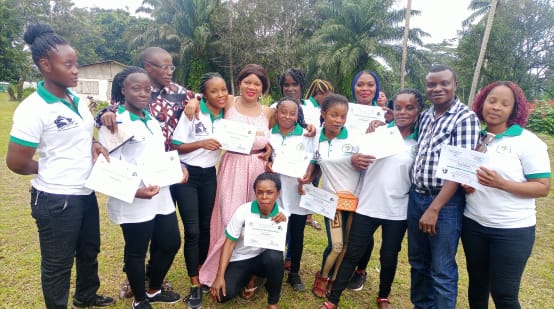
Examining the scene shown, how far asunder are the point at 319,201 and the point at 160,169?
4.47 feet

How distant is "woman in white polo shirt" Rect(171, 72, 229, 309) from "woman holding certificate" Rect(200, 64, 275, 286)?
0.10 metres

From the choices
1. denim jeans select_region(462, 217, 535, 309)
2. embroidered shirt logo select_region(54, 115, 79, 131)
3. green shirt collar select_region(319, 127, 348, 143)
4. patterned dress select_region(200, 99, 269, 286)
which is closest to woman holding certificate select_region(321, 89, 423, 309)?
green shirt collar select_region(319, 127, 348, 143)

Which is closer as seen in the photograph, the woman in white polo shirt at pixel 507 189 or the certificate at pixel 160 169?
the woman in white polo shirt at pixel 507 189

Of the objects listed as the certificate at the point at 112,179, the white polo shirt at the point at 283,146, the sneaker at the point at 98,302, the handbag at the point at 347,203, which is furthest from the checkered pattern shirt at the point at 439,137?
the sneaker at the point at 98,302

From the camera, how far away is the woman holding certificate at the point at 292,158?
9.77 feet

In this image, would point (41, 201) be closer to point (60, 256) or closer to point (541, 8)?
point (60, 256)

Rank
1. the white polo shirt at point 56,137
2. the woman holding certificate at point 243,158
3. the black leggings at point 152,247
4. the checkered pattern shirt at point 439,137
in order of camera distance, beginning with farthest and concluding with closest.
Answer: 1. the woman holding certificate at point 243,158
2. the black leggings at point 152,247
3. the checkered pattern shirt at point 439,137
4. the white polo shirt at point 56,137

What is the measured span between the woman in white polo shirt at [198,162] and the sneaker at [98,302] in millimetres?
695

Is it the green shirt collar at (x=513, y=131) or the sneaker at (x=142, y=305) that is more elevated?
the green shirt collar at (x=513, y=131)

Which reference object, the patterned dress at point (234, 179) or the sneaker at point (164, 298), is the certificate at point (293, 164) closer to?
the patterned dress at point (234, 179)

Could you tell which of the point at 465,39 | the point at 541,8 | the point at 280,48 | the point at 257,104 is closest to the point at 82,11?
the point at 280,48

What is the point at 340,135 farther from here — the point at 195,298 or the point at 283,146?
the point at 195,298

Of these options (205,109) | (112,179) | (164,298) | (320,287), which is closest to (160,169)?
(112,179)

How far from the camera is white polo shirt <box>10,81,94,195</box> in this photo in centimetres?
217
